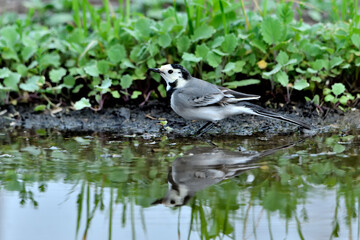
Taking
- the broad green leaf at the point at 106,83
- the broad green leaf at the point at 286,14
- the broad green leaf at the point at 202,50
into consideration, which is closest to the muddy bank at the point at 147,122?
the broad green leaf at the point at 106,83

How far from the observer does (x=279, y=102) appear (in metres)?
6.24

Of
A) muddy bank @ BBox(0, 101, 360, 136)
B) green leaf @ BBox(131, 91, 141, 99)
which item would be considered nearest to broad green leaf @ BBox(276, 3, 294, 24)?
muddy bank @ BBox(0, 101, 360, 136)

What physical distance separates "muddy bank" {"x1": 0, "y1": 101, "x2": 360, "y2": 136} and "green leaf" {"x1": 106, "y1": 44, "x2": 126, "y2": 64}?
536mm

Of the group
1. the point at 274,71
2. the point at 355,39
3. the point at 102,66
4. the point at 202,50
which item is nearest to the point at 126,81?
the point at 102,66

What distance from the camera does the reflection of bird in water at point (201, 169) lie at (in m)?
3.61

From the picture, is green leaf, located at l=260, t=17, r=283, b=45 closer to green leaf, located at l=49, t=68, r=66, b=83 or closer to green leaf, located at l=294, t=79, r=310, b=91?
green leaf, located at l=294, t=79, r=310, b=91

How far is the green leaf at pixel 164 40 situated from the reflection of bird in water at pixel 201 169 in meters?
1.67

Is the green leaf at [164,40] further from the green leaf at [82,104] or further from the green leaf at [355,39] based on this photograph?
the green leaf at [355,39]

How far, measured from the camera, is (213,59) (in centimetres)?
602

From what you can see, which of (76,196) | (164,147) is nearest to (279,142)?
(164,147)

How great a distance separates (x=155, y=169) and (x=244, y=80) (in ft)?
7.25

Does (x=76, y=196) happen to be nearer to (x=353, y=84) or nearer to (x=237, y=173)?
(x=237, y=173)

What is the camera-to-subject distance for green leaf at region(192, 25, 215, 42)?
6.16 m

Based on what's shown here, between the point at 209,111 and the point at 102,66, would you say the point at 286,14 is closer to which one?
A: the point at 209,111
